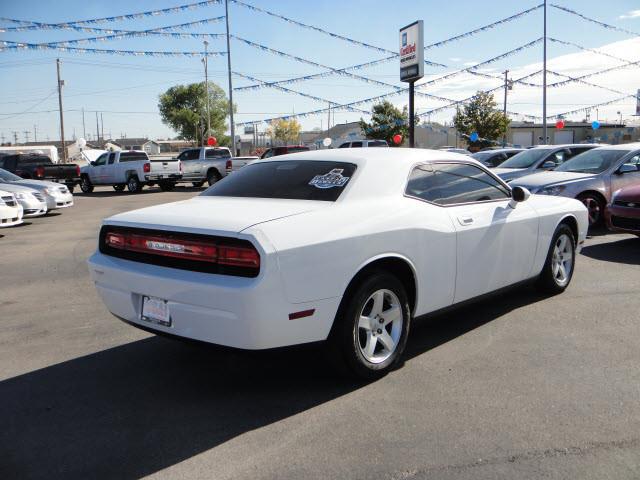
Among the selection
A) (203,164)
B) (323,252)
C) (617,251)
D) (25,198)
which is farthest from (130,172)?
(323,252)

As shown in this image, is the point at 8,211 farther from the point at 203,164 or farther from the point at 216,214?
the point at 203,164

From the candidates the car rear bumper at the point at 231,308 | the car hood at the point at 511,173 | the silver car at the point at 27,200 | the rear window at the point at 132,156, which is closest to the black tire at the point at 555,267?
the car rear bumper at the point at 231,308

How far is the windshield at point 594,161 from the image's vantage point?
10.6 meters

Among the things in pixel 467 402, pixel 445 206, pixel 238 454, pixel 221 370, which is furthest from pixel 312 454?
pixel 445 206

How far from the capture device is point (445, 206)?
4.45m

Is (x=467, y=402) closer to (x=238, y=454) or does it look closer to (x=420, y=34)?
(x=238, y=454)

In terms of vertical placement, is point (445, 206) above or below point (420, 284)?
above

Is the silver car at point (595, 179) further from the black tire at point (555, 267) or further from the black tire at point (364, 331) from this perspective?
the black tire at point (364, 331)

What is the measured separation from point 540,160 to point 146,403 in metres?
11.6

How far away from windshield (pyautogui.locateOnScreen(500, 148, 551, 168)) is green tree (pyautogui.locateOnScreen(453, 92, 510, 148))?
45094mm

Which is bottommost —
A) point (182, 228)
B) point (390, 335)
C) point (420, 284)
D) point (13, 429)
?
point (13, 429)

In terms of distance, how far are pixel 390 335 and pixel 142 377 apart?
1766mm

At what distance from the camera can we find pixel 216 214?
370 centimetres

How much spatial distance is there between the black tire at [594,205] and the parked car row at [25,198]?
11.1 metres
